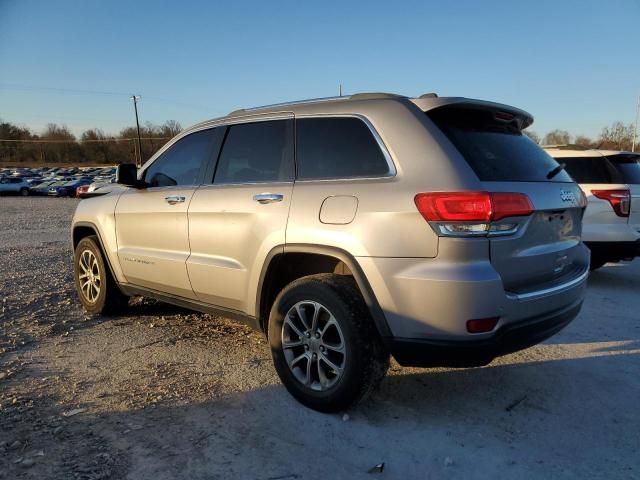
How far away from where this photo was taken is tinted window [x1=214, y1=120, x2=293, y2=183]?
3.37 m

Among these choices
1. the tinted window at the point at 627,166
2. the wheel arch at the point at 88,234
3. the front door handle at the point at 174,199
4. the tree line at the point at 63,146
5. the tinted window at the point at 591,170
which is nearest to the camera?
the front door handle at the point at 174,199

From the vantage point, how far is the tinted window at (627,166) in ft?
20.4

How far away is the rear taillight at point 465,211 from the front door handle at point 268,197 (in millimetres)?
982

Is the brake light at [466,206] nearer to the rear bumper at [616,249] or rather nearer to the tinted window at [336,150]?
the tinted window at [336,150]

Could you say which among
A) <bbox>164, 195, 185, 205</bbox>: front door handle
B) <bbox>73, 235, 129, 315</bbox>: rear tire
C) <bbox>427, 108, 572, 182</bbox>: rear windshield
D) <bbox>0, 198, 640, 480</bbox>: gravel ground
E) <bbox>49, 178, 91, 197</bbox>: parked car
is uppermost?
<bbox>427, 108, 572, 182</bbox>: rear windshield

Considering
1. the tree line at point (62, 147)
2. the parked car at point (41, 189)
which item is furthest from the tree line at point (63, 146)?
the parked car at point (41, 189)

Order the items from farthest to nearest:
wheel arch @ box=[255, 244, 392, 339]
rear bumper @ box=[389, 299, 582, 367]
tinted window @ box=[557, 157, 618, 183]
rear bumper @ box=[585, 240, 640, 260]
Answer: tinted window @ box=[557, 157, 618, 183] → rear bumper @ box=[585, 240, 640, 260] → wheel arch @ box=[255, 244, 392, 339] → rear bumper @ box=[389, 299, 582, 367]

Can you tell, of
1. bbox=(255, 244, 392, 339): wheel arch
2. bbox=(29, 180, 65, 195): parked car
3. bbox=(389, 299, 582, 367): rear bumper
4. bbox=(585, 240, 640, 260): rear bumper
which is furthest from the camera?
bbox=(29, 180, 65, 195): parked car

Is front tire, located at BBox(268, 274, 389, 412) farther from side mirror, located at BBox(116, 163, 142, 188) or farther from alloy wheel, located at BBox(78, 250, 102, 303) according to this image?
alloy wheel, located at BBox(78, 250, 102, 303)

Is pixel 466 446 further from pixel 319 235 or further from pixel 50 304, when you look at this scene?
pixel 50 304

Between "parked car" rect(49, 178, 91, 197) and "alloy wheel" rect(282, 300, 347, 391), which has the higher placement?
"alloy wheel" rect(282, 300, 347, 391)

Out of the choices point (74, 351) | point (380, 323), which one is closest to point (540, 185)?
point (380, 323)

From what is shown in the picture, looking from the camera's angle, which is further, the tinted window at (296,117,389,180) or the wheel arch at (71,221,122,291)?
the wheel arch at (71,221,122,291)

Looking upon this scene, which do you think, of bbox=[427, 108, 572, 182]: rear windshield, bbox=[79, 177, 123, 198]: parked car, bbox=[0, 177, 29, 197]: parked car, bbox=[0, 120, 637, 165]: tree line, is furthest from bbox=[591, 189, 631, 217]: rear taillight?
bbox=[0, 120, 637, 165]: tree line
